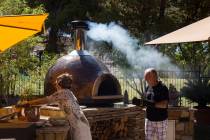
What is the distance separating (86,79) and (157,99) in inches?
83.2

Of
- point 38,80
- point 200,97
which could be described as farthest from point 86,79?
point 38,80

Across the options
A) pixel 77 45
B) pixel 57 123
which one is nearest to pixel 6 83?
pixel 77 45

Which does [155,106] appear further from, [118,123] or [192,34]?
[118,123]

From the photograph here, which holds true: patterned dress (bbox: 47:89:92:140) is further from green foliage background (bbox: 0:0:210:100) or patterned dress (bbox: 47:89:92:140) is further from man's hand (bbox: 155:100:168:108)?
green foliage background (bbox: 0:0:210:100)

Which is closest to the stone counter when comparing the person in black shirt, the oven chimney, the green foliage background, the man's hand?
the oven chimney

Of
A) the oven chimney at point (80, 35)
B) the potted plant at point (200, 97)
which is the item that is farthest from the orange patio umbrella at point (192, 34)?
the potted plant at point (200, 97)

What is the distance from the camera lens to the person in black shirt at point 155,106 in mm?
6199

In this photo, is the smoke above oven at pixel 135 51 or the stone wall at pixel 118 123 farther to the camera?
the smoke above oven at pixel 135 51

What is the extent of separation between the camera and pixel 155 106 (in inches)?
246

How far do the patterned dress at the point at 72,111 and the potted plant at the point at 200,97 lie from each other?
222 inches

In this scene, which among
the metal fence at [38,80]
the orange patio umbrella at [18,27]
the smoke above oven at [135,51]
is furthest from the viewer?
the smoke above oven at [135,51]

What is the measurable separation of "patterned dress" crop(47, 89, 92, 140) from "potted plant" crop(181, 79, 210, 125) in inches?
222

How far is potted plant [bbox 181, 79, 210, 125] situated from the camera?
36.0 ft

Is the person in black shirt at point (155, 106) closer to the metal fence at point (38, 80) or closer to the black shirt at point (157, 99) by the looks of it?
the black shirt at point (157, 99)
